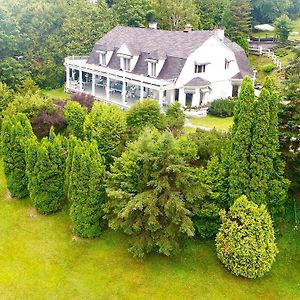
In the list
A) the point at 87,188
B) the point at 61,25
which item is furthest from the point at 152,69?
the point at 87,188

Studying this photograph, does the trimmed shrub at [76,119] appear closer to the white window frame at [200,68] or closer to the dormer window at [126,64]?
the white window frame at [200,68]

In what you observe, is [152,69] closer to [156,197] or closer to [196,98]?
[196,98]

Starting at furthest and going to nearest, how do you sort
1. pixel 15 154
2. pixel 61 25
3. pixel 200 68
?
1. pixel 61 25
2. pixel 200 68
3. pixel 15 154

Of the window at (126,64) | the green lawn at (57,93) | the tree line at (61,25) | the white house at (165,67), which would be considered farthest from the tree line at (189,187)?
the tree line at (61,25)

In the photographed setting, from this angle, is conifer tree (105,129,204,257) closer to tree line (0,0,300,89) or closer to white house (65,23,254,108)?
white house (65,23,254,108)

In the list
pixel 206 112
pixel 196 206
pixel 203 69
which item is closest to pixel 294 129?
pixel 196 206
